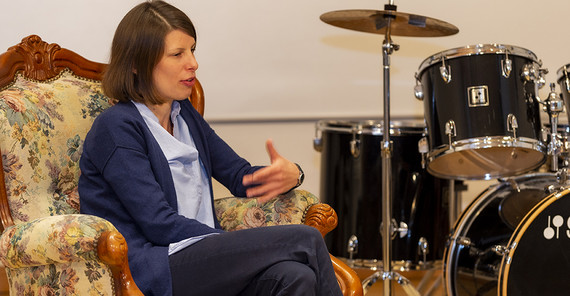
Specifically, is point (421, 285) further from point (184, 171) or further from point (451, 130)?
point (184, 171)

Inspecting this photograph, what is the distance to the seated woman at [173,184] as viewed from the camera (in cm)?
156

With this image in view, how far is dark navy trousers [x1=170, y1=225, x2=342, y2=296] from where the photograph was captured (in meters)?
1.55

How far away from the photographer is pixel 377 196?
111 inches

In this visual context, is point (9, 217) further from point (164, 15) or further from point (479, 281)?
point (479, 281)

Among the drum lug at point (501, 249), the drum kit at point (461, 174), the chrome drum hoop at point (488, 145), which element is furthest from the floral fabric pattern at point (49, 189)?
the drum lug at point (501, 249)

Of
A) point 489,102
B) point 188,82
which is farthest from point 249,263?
point 489,102

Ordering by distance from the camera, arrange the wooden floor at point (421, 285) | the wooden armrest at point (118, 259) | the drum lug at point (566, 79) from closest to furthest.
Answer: the wooden armrest at point (118, 259) → the drum lug at point (566, 79) → the wooden floor at point (421, 285)

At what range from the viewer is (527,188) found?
7.78 ft

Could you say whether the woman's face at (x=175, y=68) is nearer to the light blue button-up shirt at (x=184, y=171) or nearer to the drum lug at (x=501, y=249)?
the light blue button-up shirt at (x=184, y=171)

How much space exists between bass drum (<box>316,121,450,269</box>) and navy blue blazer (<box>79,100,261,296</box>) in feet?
3.90

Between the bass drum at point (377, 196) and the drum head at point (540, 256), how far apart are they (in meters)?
0.66

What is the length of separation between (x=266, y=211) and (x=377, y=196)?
97 cm

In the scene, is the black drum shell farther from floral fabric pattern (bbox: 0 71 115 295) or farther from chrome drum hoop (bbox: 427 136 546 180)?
floral fabric pattern (bbox: 0 71 115 295)

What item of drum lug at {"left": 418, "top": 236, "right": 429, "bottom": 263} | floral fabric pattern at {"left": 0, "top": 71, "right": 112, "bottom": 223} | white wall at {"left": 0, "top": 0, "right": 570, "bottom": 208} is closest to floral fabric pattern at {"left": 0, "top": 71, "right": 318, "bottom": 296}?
floral fabric pattern at {"left": 0, "top": 71, "right": 112, "bottom": 223}
